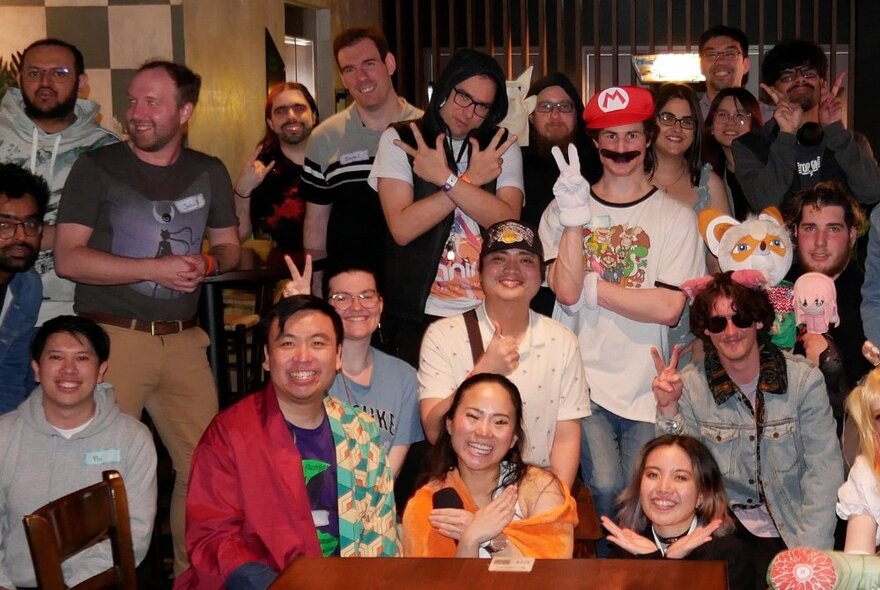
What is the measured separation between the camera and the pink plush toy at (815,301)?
Result: 341 cm

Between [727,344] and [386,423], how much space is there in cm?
93

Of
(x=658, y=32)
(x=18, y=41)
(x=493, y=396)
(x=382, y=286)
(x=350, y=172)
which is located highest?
(x=658, y=32)

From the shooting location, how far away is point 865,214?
384cm

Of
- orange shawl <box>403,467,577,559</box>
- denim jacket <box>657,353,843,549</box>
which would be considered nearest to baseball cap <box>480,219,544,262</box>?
denim jacket <box>657,353,843,549</box>

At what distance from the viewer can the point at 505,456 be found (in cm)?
292

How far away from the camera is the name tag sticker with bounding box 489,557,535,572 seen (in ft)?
7.13

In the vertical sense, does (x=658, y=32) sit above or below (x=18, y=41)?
above

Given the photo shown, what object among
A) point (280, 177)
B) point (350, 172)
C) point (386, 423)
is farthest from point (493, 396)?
point (280, 177)

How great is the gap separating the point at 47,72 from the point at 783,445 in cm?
240

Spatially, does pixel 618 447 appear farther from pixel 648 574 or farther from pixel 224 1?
pixel 224 1

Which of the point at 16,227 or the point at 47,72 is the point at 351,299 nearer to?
the point at 16,227

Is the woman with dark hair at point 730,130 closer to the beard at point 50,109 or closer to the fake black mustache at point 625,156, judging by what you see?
the fake black mustache at point 625,156

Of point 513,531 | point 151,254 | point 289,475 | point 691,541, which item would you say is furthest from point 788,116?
point 289,475

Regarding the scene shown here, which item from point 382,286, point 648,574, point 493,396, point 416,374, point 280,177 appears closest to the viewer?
point 648,574
